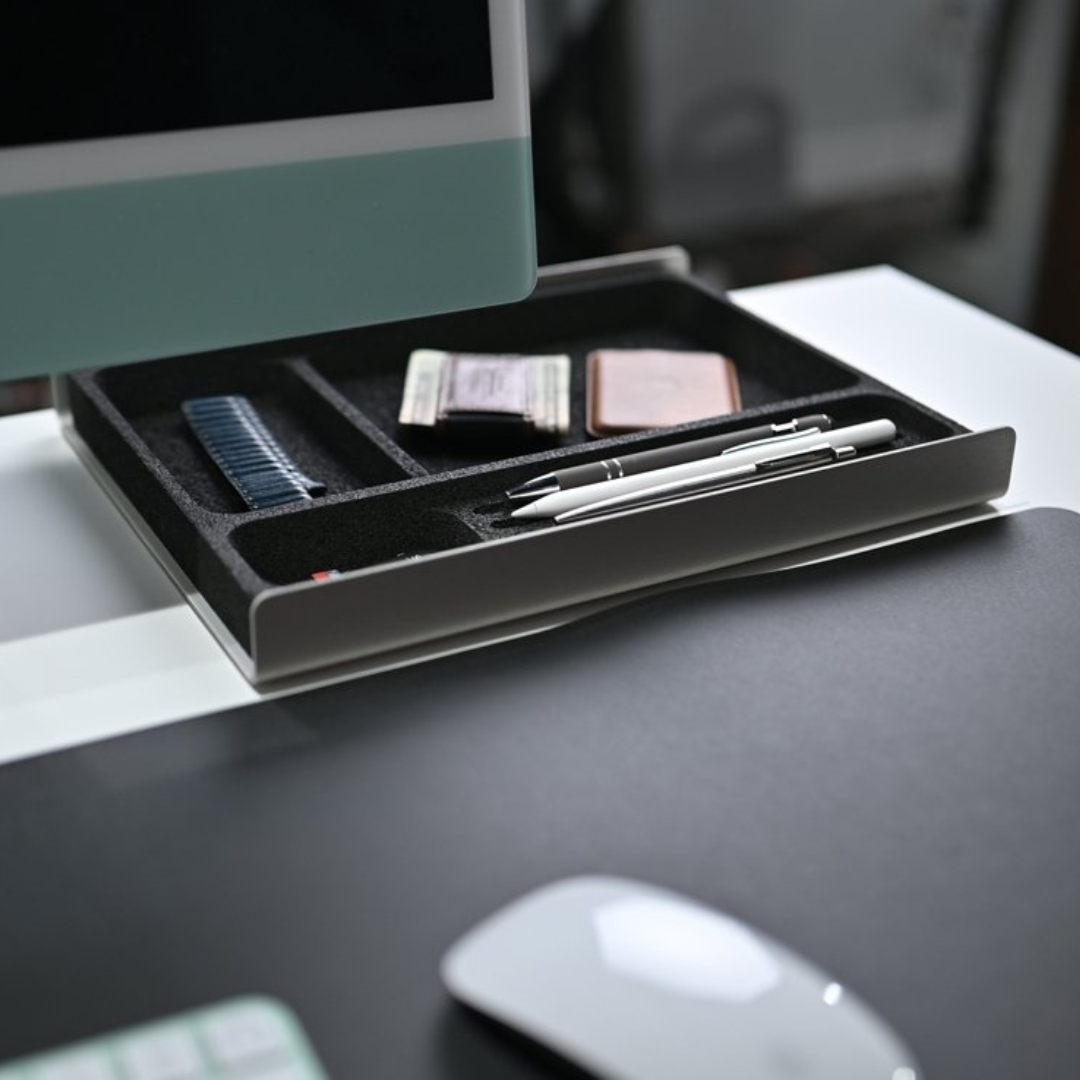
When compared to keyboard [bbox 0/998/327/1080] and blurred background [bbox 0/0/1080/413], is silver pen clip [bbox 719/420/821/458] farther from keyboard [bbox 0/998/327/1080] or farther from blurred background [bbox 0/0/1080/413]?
blurred background [bbox 0/0/1080/413]

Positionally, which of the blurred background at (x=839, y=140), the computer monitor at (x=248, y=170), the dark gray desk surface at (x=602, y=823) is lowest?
the blurred background at (x=839, y=140)

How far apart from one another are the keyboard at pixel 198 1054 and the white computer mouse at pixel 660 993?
0.05 m

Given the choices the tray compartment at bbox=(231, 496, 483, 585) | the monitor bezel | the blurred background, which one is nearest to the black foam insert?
the tray compartment at bbox=(231, 496, 483, 585)

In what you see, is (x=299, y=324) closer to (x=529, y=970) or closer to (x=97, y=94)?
(x=97, y=94)

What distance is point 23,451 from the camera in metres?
0.84

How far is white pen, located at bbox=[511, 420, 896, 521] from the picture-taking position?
70cm

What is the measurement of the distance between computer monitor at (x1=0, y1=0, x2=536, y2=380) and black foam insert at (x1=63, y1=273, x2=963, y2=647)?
8 cm

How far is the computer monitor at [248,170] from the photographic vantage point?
0.58 metres

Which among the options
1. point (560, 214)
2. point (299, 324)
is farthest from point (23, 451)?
point (560, 214)

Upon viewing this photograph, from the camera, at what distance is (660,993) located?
435 millimetres

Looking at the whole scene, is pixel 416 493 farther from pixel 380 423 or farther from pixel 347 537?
pixel 380 423

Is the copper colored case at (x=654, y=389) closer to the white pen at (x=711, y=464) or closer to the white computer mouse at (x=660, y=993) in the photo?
the white pen at (x=711, y=464)

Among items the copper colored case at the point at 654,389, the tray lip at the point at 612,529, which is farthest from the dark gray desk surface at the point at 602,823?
the copper colored case at the point at 654,389

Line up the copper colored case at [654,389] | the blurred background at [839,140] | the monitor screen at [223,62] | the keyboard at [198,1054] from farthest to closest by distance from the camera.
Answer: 1. the blurred background at [839,140]
2. the copper colored case at [654,389]
3. the monitor screen at [223,62]
4. the keyboard at [198,1054]
